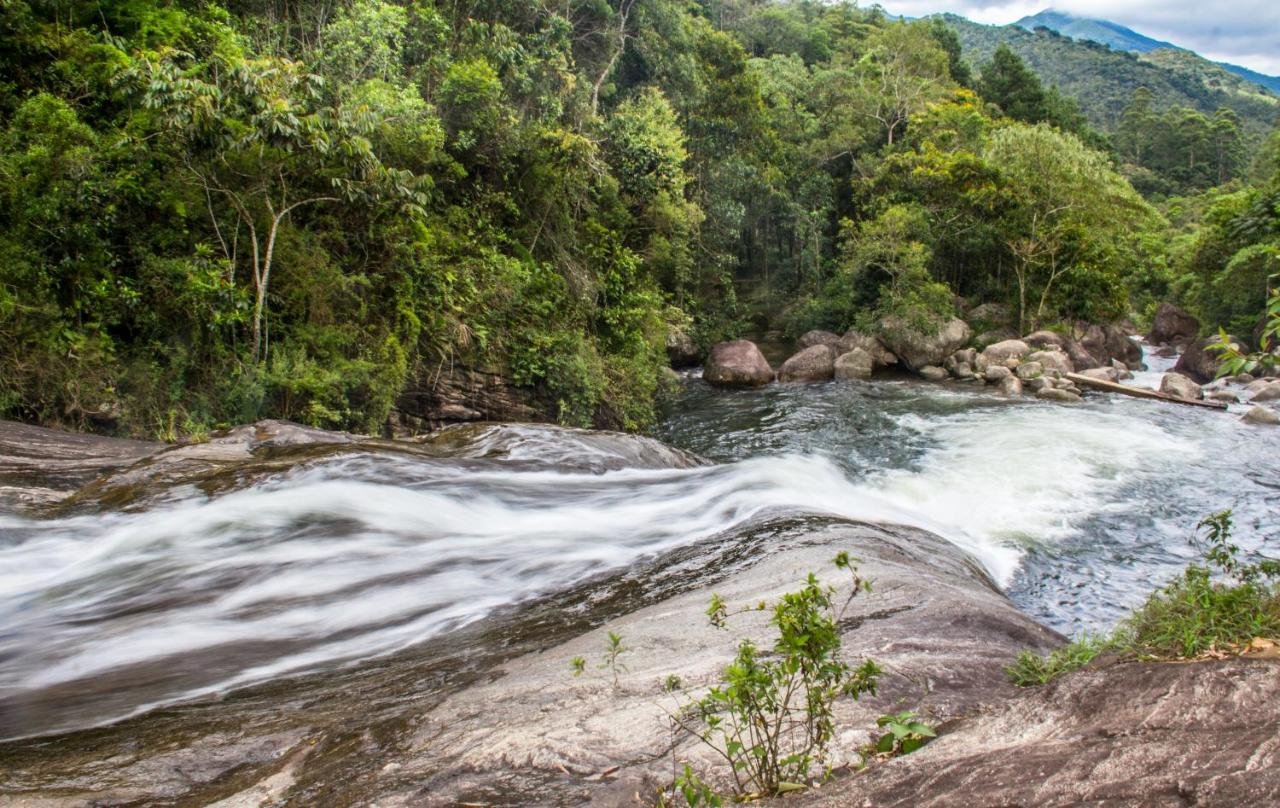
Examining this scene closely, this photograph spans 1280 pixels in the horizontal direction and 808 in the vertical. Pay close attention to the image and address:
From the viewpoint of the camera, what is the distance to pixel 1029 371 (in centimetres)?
1969

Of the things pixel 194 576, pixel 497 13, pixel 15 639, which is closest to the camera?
pixel 15 639

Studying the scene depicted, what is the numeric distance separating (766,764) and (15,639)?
4.30 meters

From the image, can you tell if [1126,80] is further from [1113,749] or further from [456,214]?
[1113,749]

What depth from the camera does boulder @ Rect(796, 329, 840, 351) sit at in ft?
78.9

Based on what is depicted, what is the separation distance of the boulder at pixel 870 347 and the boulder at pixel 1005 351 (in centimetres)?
278

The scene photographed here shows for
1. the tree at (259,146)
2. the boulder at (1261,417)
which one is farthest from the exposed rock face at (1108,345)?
the tree at (259,146)

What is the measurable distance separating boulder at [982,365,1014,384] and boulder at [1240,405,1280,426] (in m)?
5.52

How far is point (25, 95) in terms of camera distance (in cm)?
923

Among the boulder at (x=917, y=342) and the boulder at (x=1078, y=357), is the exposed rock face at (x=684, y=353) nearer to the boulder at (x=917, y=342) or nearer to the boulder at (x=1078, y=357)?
the boulder at (x=917, y=342)

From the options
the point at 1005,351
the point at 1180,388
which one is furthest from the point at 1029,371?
the point at 1180,388

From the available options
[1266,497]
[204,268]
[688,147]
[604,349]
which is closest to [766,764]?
[204,268]

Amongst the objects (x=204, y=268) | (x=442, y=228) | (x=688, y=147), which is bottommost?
(x=204, y=268)

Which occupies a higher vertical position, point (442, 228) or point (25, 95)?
point (25, 95)

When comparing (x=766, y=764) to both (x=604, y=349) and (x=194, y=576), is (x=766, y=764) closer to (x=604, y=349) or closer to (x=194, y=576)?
(x=194, y=576)
